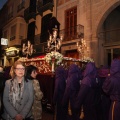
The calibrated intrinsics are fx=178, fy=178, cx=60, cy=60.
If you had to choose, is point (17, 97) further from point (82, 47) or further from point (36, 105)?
point (82, 47)

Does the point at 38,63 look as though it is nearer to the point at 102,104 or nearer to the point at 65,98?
the point at 65,98

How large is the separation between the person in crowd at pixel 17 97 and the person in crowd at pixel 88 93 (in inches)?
61.6

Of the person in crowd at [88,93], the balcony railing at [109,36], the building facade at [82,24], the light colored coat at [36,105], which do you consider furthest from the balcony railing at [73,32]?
the light colored coat at [36,105]

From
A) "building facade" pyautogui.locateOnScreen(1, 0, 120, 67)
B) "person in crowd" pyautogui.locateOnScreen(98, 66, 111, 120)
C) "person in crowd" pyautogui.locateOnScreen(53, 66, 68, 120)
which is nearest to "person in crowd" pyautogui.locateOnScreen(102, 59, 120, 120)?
"person in crowd" pyautogui.locateOnScreen(98, 66, 111, 120)

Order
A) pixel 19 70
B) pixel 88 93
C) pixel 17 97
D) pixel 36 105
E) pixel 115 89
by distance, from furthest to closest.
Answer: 1. pixel 88 93
2. pixel 36 105
3. pixel 115 89
4. pixel 19 70
5. pixel 17 97

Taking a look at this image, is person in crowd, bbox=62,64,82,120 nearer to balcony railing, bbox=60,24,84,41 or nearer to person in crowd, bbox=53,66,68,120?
person in crowd, bbox=53,66,68,120

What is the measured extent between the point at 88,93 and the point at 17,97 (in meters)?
2.03

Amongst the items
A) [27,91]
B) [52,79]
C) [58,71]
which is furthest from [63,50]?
[27,91]

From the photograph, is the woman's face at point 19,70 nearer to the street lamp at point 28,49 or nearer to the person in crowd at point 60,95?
the person in crowd at point 60,95

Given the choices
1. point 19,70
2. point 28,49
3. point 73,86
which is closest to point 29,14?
point 28,49

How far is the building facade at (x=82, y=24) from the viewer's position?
14.4 meters

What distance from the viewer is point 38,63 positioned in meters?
8.55

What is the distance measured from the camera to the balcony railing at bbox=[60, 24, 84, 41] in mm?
15445

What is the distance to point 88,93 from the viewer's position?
4641 millimetres
